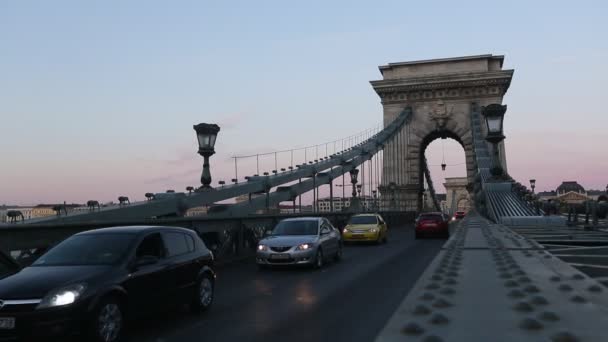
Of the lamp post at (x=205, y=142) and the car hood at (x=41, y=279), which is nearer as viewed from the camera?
the car hood at (x=41, y=279)

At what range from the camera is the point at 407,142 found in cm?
7156

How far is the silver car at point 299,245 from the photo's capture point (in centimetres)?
1445

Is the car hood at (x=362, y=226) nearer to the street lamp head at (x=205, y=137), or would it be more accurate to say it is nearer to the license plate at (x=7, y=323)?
the street lamp head at (x=205, y=137)

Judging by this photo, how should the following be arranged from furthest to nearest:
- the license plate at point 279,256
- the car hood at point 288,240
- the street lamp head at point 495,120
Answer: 1. the street lamp head at point 495,120
2. the car hood at point 288,240
3. the license plate at point 279,256

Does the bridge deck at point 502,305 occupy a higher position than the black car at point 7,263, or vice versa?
the black car at point 7,263

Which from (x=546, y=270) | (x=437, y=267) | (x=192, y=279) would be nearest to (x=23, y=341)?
(x=192, y=279)

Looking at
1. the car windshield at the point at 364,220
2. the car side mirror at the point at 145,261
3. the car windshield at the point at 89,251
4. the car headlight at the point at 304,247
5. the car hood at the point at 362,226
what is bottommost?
Answer: the car headlight at the point at 304,247

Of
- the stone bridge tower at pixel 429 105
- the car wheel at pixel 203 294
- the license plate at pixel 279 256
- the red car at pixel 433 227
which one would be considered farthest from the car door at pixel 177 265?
the stone bridge tower at pixel 429 105

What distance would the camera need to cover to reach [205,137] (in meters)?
18.6

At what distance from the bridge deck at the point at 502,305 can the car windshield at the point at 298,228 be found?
487 centimetres

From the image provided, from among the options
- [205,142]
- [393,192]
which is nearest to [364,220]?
[205,142]

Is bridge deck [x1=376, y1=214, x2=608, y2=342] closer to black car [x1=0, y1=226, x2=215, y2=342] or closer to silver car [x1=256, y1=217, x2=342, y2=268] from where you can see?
black car [x1=0, y1=226, x2=215, y2=342]

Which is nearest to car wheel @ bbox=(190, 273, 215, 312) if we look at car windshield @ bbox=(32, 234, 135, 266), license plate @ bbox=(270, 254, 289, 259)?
car windshield @ bbox=(32, 234, 135, 266)

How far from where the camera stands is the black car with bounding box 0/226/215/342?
19.9ft
